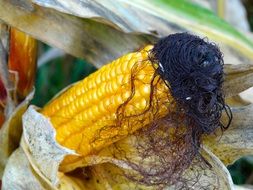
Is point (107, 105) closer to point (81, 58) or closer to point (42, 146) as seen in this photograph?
point (42, 146)

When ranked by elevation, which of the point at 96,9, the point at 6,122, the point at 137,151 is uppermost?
the point at 96,9

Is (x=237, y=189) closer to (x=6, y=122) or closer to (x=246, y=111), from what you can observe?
(x=246, y=111)

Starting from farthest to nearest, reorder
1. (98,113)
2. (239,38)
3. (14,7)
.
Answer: (239,38), (14,7), (98,113)

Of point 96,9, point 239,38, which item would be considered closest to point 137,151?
point 96,9

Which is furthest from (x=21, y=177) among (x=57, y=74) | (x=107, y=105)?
(x=57, y=74)

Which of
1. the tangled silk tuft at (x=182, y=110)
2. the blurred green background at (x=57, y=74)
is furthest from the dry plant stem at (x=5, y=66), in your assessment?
the blurred green background at (x=57, y=74)
